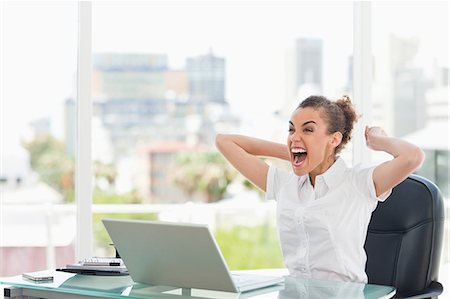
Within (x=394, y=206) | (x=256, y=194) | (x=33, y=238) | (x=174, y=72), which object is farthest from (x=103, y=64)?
(x=394, y=206)

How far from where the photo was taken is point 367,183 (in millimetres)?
2877

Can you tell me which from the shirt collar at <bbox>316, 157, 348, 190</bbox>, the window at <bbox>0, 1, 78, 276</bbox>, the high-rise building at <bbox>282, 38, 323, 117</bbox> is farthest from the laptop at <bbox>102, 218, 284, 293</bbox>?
the high-rise building at <bbox>282, 38, 323, 117</bbox>

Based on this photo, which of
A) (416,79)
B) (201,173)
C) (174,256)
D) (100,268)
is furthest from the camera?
(201,173)

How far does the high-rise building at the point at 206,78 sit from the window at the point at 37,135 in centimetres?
131

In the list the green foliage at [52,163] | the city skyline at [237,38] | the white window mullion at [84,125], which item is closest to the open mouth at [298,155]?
the white window mullion at [84,125]

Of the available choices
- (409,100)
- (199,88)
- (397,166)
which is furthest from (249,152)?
(199,88)

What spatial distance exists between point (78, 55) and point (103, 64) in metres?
4.88

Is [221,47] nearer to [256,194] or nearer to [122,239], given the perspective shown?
[256,194]

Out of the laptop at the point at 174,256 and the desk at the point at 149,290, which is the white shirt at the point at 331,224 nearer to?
the desk at the point at 149,290

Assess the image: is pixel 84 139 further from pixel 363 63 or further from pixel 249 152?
pixel 363 63

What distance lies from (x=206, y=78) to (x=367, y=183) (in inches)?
230

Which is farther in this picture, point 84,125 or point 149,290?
point 84,125

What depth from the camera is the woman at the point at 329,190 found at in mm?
2857

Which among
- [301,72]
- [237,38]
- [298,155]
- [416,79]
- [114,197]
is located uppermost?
[237,38]
